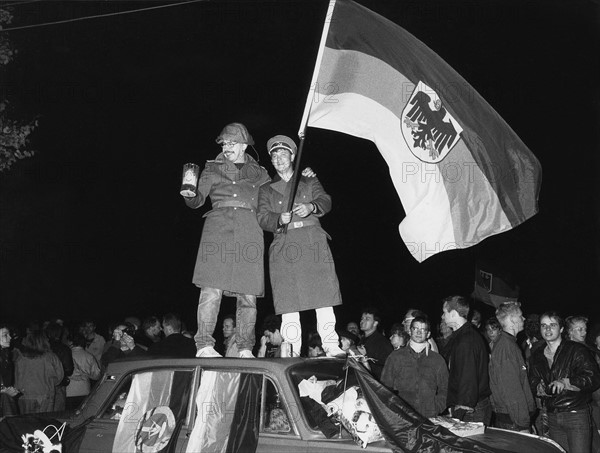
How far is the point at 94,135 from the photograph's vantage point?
890 inches

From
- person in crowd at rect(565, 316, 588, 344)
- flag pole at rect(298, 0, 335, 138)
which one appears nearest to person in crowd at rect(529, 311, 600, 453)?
person in crowd at rect(565, 316, 588, 344)

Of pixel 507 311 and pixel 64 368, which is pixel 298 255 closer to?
pixel 507 311

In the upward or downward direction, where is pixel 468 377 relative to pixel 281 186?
downward

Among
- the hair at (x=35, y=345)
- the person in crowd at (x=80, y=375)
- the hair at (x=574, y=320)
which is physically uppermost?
the hair at (x=574, y=320)

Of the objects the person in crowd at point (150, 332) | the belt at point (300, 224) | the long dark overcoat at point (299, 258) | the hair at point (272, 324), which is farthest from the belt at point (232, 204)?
the person in crowd at point (150, 332)

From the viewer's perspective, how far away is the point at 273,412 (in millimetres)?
5418

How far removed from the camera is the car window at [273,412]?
5.34 m

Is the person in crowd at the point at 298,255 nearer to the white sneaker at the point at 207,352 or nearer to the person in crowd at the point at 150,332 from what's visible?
the white sneaker at the point at 207,352

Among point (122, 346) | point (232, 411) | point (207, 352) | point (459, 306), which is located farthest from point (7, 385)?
point (459, 306)

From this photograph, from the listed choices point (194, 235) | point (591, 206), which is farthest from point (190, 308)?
point (591, 206)

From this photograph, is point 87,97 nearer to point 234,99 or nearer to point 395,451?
point 234,99

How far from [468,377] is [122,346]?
4963 millimetres

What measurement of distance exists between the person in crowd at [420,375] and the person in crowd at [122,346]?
3300 millimetres

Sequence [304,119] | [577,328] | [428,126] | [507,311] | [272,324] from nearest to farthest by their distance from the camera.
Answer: [304,119] < [428,126] < [507,311] < [272,324] < [577,328]
